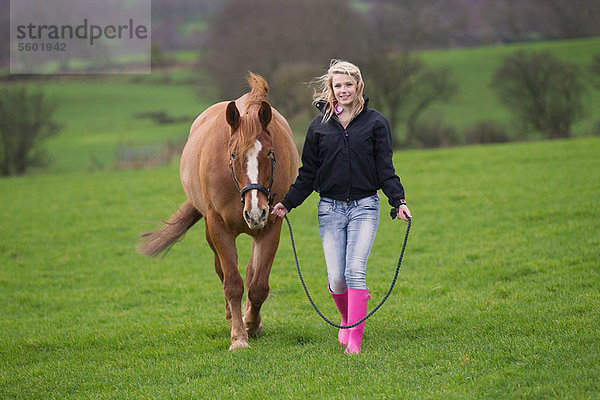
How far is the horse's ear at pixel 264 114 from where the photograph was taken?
511 cm

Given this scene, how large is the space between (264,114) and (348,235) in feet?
4.13

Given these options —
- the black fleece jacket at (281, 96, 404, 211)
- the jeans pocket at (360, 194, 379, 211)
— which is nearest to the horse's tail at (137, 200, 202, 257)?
the black fleece jacket at (281, 96, 404, 211)

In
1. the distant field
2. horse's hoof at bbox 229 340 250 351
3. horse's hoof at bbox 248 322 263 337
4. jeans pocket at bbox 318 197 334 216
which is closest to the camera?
jeans pocket at bbox 318 197 334 216

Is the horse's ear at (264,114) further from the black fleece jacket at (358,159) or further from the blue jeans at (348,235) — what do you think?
the blue jeans at (348,235)

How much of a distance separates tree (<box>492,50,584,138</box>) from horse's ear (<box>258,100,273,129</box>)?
72.9 ft

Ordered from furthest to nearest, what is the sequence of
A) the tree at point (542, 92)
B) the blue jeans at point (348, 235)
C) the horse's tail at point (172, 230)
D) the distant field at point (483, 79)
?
the distant field at point (483, 79) → the tree at point (542, 92) → the horse's tail at point (172, 230) → the blue jeans at point (348, 235)

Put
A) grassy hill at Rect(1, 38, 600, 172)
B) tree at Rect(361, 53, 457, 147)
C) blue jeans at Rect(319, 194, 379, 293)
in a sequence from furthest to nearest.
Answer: grassy hill at Rect(1, 38, 600, 172), tree at Rect(361, 53, 457, 147), blue jeans at Rect(319, 194, 379, 293)

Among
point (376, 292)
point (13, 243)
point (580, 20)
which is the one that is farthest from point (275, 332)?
point (580, 20)

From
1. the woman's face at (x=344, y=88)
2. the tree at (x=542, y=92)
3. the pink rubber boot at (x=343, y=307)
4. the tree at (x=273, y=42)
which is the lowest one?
the pink rubber boot at (x=343, y=307)

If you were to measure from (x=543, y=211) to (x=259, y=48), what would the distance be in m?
25.9

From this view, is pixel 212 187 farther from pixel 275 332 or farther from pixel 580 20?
pixel 580 20

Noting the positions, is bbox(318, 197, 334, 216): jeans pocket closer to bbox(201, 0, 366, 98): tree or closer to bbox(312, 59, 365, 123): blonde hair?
bbox(312, 59, 365, 123): blonde hair

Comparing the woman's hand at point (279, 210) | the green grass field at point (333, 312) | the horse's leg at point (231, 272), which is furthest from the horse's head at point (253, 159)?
the green grass field at point (333, 312)

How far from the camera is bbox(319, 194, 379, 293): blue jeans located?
5.06 metres
